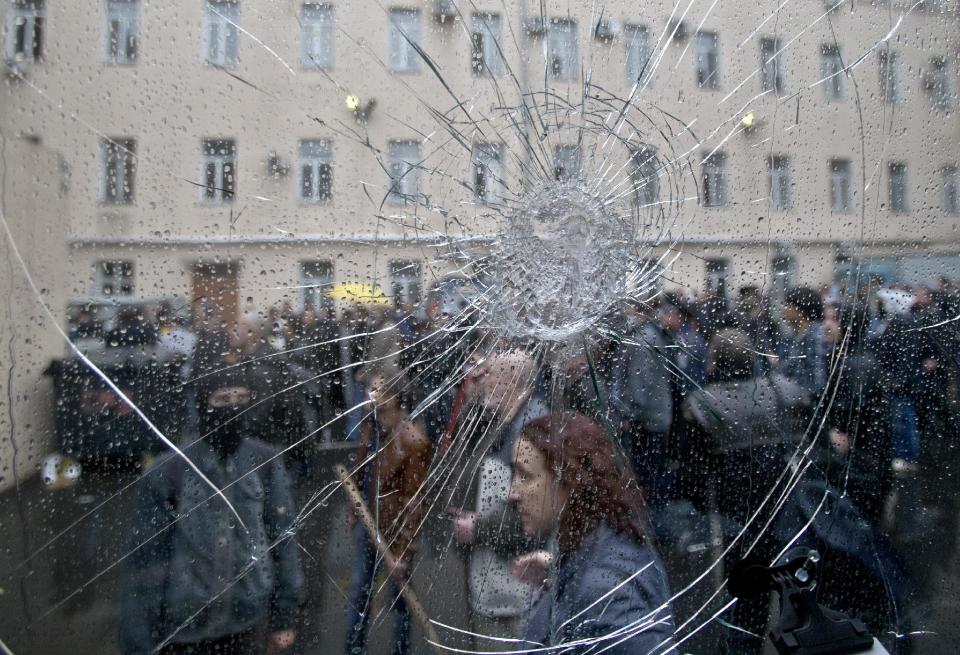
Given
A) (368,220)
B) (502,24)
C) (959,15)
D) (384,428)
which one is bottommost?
(384,428)

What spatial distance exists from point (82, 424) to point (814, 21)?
58.4 inches

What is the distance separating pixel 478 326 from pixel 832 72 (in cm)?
90

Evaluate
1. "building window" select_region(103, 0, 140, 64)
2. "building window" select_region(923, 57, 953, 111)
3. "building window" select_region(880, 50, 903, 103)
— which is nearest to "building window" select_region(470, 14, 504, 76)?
"building window" select_region(103, 0, 140, 64)

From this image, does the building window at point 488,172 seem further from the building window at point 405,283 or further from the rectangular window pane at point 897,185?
the rectangular window pane at point 897,185

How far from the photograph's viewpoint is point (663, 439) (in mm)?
1198

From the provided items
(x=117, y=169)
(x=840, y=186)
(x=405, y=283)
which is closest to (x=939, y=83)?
(x=840, y=186)

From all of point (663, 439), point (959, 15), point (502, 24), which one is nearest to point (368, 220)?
point (502, 24)

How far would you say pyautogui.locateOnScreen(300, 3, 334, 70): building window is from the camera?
3.19 feet

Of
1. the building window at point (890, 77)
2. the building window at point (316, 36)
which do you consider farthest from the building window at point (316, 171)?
the building window at point (890, 77)

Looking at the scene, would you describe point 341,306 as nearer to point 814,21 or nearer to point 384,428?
point 384,428

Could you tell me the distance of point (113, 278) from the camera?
0.88 m

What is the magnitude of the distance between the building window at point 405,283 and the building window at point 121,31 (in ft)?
1.56

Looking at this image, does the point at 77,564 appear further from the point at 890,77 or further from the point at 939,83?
the point at 939,83

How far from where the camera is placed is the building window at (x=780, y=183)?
1245mm
